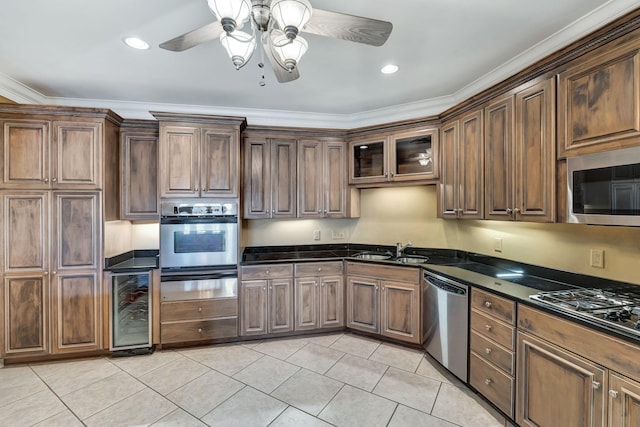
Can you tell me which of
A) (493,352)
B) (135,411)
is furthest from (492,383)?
(135,411)

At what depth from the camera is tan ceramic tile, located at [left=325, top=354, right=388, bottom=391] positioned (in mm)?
2494

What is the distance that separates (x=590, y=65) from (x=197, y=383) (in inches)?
141

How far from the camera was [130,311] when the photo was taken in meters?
3.08

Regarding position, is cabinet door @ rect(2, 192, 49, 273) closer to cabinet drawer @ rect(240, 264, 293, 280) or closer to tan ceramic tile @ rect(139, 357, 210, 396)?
tan ceramic tile @ rect(139, 357, 210, 396)

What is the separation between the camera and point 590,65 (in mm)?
1725

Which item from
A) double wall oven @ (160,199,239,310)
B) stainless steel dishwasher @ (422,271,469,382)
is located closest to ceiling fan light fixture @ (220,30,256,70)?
double wall oven @ (160,199,239,310)

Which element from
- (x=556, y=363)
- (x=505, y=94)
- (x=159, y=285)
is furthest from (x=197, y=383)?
(x=505, y=94)

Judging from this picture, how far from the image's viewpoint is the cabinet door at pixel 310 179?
3.60 metres

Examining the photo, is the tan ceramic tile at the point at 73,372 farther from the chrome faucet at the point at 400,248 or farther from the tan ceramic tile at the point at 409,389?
the chrome faucet at the point at 400,248

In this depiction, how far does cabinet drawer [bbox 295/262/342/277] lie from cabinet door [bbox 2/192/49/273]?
245 centimetres

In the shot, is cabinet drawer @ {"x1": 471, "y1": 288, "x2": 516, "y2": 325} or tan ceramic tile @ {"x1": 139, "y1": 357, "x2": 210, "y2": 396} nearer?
cabinet drawer @ {"x1": 471, "y1": 288, "x2": 516, "y2": 325}

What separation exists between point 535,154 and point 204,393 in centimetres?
309

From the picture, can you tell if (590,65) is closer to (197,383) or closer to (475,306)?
(475,306)

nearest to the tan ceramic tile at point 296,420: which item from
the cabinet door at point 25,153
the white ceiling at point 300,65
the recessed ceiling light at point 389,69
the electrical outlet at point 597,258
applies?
the electrical outlet at point 597,258
